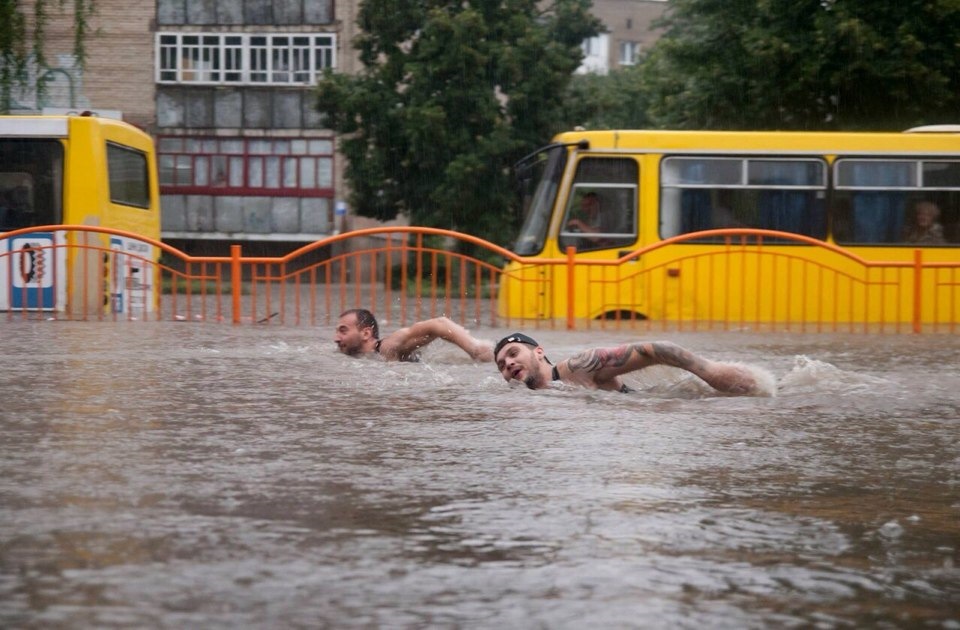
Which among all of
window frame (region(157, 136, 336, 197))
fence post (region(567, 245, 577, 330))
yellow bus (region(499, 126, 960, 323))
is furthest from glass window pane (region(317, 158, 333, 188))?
fence post (region(567, 245, 577, 330))

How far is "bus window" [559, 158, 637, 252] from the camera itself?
1877 cm

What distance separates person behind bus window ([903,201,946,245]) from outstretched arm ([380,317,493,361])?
9.70 meters

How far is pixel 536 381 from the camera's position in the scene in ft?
30.0

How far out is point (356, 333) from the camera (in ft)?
37.4

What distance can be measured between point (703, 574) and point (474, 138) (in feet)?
109

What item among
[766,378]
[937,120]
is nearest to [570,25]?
[937,120]

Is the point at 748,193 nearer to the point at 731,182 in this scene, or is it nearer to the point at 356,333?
the point at 731,182

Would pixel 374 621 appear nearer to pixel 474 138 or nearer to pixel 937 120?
pixel 937 120

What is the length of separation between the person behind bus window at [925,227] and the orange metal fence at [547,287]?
5.70 ft

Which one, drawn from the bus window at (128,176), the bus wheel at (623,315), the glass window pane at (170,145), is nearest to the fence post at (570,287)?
the bus wheel at (623,315)

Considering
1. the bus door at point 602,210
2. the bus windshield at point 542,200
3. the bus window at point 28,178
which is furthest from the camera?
the bus window at point 28,178

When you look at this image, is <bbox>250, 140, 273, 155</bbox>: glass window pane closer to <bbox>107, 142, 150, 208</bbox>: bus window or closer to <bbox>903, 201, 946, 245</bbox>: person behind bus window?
<bbox>107, 142, 150, 208</bbox>: bus window

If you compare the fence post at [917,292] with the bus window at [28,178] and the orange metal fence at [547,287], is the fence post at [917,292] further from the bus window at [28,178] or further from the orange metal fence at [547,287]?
the bus window at [28,178]

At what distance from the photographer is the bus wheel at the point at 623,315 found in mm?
17016
